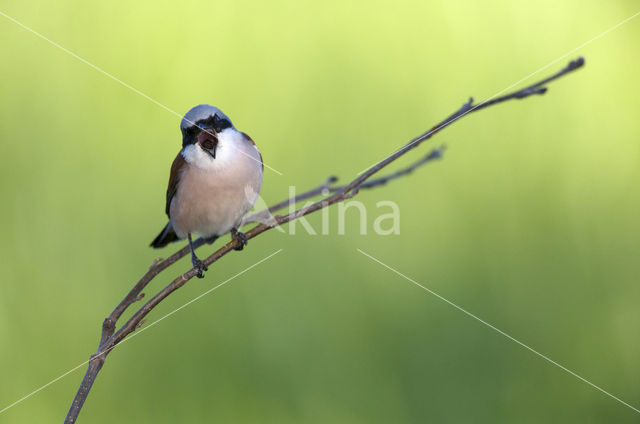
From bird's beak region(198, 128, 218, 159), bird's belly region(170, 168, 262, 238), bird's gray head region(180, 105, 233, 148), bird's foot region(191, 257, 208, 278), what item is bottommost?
bird's foot region(191, 257, 208, 278)

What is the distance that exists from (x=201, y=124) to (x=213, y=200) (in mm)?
335

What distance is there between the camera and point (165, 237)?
1780 mm

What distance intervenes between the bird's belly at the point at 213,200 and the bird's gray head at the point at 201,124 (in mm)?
238

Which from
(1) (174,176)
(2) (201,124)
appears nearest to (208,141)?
(2) (201,124)

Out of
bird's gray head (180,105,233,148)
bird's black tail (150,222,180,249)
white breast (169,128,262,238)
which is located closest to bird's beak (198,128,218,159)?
bird's gray head (180,105,233,148)

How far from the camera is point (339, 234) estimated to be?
7.07 feet

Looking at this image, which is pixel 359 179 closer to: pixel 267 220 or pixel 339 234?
pixel 267 220

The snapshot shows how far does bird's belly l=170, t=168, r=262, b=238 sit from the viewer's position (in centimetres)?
150

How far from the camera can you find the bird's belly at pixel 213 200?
4.93 ft

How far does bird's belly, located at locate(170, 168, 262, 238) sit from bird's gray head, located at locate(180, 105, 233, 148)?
0.24 m

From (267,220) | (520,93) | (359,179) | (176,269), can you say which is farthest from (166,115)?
(520,93)

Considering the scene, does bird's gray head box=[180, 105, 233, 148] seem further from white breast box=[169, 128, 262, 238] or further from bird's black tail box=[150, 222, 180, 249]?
bird's black tail box=[150, 222, 180, 249]

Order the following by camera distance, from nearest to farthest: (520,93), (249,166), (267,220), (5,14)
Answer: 1. (520,93)
2. (267,220)
3. (249,166)
4. (5,14)

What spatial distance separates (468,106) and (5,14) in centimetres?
218
